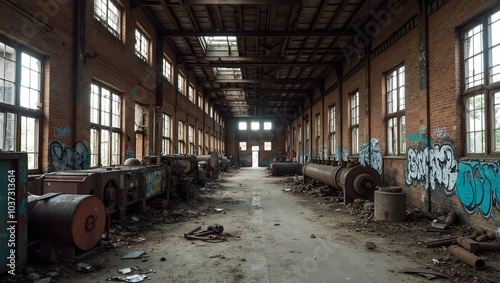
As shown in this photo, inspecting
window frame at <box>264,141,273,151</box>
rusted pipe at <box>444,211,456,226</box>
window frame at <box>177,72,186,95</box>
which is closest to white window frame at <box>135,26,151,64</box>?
window frame at <box>177,72,186,95</box>

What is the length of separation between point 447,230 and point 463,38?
4.26 meters

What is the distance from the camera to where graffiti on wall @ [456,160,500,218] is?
5.77m

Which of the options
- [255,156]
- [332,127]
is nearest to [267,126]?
[255,156]

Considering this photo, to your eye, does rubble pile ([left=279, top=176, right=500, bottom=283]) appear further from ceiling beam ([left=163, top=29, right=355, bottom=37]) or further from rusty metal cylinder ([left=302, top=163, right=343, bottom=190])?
ceiling beam ([left=163, top=29, right=355, bottom=37])

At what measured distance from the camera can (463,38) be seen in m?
7.04

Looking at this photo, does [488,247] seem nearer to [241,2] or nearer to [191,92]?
[241,2]

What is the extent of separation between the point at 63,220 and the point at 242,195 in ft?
27.7

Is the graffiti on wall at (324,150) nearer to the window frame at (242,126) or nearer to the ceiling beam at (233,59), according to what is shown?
the ceiling beam at (233,59)

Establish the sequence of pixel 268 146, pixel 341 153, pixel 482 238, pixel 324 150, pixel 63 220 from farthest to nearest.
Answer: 1. pixel 268 146
2. pixel 324 150
3. pixel 341 153
4. pixel 482 238
5. pixel 63 220

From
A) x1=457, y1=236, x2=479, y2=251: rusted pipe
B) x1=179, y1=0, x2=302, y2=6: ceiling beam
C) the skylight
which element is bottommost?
x1=457, y1=236, x2=479, y2=251: rusted pipe

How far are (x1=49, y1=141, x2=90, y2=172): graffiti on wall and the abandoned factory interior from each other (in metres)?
0.04

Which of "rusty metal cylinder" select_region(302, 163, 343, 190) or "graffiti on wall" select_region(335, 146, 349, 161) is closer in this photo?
"rusty metal cylinder" select_region(302, 163, 343, 190)

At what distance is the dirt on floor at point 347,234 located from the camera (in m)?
4.07

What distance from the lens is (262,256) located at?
4.82 metres
